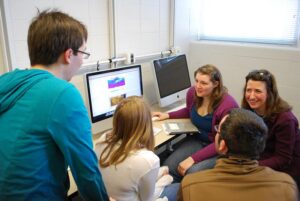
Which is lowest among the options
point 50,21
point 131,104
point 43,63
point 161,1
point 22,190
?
point 22,190

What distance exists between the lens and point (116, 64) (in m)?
2.39

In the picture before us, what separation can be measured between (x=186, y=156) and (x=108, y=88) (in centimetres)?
83

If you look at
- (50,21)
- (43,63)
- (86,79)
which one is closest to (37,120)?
(43,63)

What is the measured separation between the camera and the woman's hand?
1990 mm

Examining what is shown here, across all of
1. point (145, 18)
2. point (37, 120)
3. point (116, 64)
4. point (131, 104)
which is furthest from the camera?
point (145, 18)

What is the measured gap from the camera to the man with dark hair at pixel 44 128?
87 cm

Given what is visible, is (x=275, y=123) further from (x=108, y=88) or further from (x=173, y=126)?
(x=108, y=88)

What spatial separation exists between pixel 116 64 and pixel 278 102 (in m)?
1.32

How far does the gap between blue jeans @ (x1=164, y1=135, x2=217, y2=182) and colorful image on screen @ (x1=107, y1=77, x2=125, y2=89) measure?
0.72 meters

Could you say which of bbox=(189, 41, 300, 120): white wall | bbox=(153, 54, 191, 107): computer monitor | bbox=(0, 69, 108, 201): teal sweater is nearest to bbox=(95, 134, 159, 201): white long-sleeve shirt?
bbox=(0, 69, 108, 201): teal sweater

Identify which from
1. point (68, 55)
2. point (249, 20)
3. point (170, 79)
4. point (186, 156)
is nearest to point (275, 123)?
point (186, 156)

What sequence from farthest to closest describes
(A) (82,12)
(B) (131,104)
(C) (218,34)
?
1. (C) (218,34)
2. (A) (82,12)
3. (B) (131,104)

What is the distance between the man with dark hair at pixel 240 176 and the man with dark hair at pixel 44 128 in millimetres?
398

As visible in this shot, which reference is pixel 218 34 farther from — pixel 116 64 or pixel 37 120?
pixel 37 120
